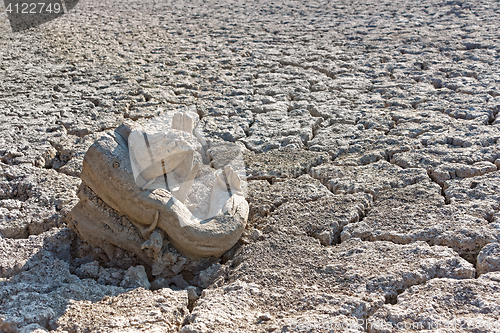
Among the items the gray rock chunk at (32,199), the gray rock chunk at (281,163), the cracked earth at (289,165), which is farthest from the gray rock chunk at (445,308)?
the gray rock chunk at (32,199)

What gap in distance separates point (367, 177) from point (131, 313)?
172cm

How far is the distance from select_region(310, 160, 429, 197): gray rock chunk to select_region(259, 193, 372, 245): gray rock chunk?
3.8 inches

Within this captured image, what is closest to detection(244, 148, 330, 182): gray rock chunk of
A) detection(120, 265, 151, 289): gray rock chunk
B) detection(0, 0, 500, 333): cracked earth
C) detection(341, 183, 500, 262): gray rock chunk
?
detection(0, 0, 500, 333): cracked earth

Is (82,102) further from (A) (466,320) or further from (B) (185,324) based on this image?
(A) (466,320)

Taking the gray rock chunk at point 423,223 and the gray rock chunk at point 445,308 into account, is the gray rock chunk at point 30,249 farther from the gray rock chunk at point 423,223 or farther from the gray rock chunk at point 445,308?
the gray rock chunk at point 445,308

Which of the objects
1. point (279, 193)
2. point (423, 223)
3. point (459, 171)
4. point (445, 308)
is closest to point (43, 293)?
point (279, 193)

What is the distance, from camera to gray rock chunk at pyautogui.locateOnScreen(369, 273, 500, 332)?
5.51 feet

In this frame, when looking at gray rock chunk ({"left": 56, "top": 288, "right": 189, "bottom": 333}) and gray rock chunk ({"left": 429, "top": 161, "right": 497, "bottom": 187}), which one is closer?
gray rock chunk ({"left": 56, "top": 288, "right": 189, "bottom": 333})

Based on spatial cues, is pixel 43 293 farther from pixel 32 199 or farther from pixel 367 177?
pixel 367 177

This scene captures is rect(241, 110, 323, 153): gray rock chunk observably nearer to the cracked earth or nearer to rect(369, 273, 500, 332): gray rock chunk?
the cracked earth

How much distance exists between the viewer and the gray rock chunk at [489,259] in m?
1.96

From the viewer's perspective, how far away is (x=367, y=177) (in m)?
2.80

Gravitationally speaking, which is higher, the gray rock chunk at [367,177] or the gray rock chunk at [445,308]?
the gray rock chunk at [445,308]

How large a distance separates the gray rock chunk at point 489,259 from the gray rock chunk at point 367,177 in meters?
0.72
